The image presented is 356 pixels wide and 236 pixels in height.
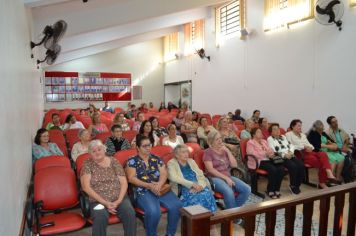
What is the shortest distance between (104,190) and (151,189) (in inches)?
18.6

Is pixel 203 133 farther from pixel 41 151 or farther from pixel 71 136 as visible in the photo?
pixel 41 151

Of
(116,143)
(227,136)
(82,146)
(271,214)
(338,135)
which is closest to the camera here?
(271,214)

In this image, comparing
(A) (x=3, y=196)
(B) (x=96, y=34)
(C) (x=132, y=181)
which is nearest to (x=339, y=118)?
(C) (x=132, y=181)

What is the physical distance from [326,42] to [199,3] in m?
3.23

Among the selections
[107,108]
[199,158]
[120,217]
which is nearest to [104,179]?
[120,217]

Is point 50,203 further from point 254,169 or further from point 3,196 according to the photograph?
point 254,169

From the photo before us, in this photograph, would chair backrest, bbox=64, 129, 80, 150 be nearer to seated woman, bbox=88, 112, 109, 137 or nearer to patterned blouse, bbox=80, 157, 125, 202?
seated woman, bbox=88, 112, 109, 137

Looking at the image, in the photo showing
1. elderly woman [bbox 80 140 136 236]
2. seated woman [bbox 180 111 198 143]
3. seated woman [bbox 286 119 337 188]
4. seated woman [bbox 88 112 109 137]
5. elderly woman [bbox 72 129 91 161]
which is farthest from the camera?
seated woman [bbox 180 111 198 143]

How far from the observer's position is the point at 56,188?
2.92m

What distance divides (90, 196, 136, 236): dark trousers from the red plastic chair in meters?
0.12

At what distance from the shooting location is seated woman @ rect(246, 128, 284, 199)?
4297 millimetres

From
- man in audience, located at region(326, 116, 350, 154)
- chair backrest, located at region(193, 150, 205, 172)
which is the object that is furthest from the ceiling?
man in audience, located at region(326, 116, 350, 154)

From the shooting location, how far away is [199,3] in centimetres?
759

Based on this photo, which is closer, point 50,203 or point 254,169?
point 50,203
